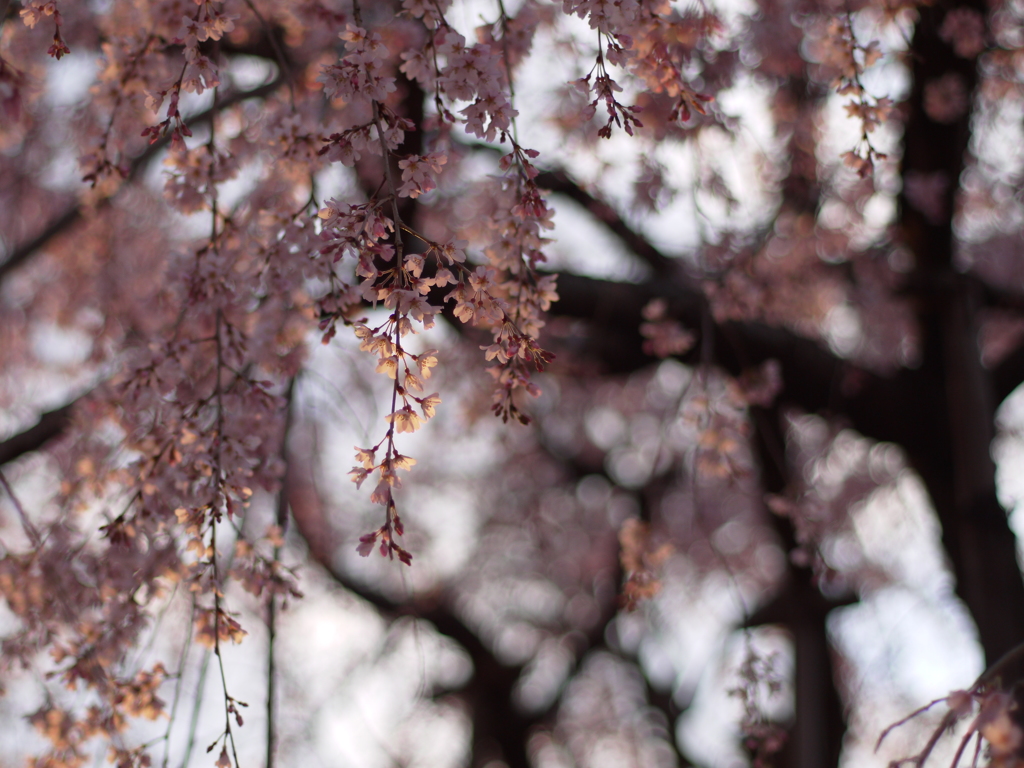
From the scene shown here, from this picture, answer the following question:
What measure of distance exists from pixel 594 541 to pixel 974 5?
5650 mm

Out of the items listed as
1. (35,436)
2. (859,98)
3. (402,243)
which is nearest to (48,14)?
(402,243)

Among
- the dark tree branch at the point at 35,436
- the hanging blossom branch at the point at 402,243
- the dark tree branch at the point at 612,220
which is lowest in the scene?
the hanging blossom branch at the point at 402,243

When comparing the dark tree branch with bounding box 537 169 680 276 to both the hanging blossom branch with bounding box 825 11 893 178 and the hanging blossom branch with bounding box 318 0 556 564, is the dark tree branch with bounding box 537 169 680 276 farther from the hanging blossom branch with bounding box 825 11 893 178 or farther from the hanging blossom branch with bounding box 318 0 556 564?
the hanging blossom branch with bounding box 318 0 556 564

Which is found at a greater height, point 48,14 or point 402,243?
point 48,14

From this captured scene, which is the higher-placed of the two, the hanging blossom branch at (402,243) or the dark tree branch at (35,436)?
the dark tree branch at (35,436)

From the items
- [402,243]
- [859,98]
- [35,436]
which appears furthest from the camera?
[35,436]

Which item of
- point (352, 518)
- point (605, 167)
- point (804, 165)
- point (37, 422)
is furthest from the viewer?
point (352, 518)

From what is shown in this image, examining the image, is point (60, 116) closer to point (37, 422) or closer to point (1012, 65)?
point (37, 422)

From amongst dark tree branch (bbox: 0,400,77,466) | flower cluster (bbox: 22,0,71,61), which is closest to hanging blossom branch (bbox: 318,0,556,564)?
flower cluster (bbox: 22,0,71,61)

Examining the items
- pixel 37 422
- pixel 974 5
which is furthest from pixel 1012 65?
pixel 37 422

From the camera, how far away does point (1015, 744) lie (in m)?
1.05

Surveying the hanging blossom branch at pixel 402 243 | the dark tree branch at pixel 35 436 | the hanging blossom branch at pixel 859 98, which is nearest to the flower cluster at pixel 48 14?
the hanging blossom branch at pixel 402 243

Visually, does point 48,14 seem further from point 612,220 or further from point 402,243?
point 612,220

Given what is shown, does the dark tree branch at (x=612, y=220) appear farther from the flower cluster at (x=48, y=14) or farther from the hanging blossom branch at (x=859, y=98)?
the flower cluster at (x=48, y=14)
